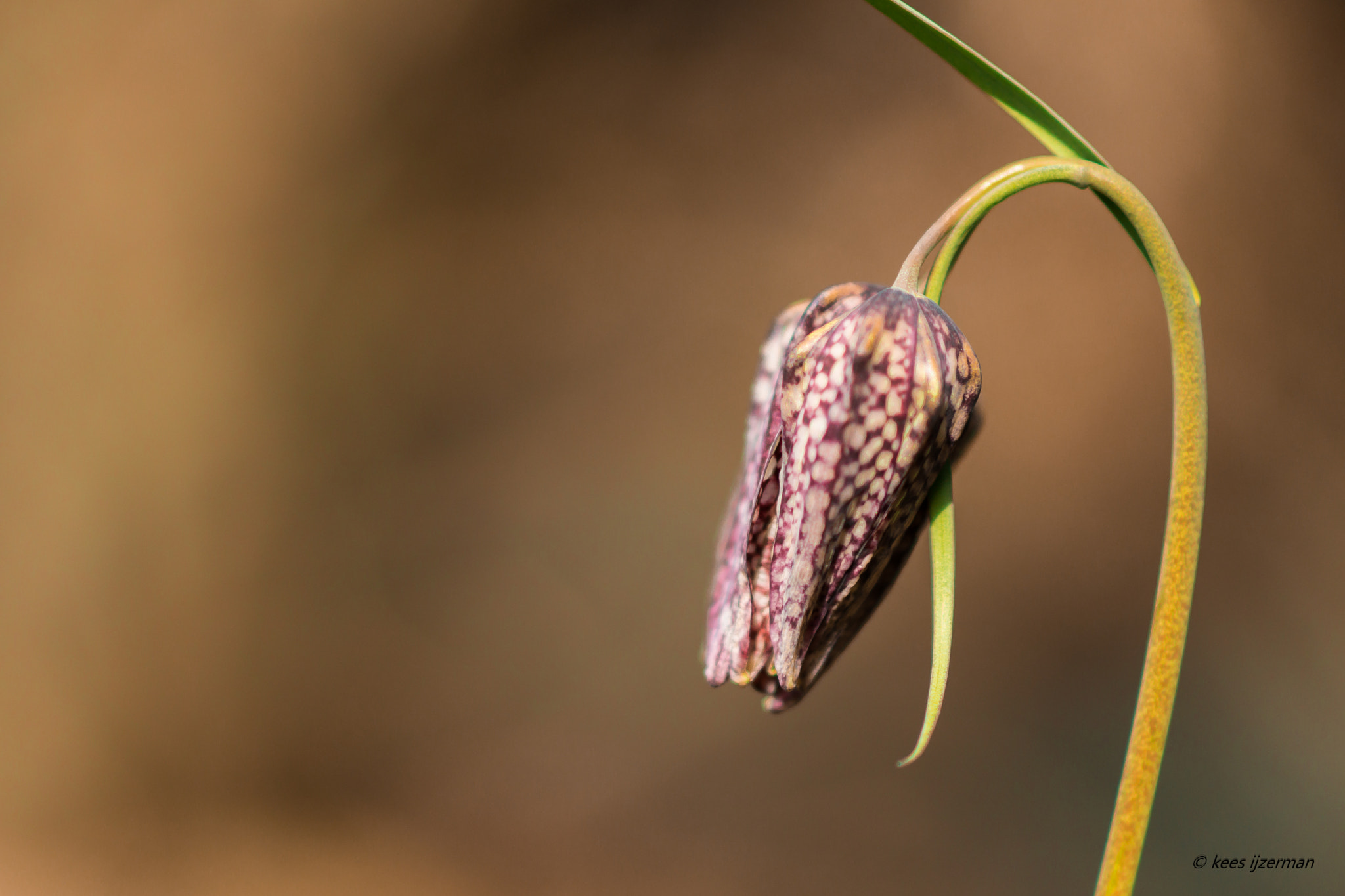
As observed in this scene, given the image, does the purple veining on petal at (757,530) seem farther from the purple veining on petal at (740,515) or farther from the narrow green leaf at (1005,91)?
the narrow green leaf at (1005,91)

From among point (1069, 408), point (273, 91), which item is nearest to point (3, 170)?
point (273, 91)

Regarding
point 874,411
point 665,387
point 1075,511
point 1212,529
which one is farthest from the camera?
point 665,387

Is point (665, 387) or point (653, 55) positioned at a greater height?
point (653, 55)

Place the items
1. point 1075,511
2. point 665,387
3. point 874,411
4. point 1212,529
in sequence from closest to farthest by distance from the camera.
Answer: point 874,411 < point 1212,529 < point 1075,511 < point 665,387

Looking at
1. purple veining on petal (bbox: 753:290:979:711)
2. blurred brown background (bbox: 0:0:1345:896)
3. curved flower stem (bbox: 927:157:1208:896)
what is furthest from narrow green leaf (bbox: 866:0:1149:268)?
blurred brown background (bbox: 0:0:1345:896)

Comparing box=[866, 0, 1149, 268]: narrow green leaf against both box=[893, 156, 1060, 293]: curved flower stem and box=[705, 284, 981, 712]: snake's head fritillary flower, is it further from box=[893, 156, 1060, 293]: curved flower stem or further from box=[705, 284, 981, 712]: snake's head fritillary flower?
box=[705, 284, 981, 712]: snake's head fritillary flower

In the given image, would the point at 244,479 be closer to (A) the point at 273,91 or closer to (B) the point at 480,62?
(A) the point at 273,91

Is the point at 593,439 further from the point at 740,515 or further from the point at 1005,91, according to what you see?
the point at 1005,91
